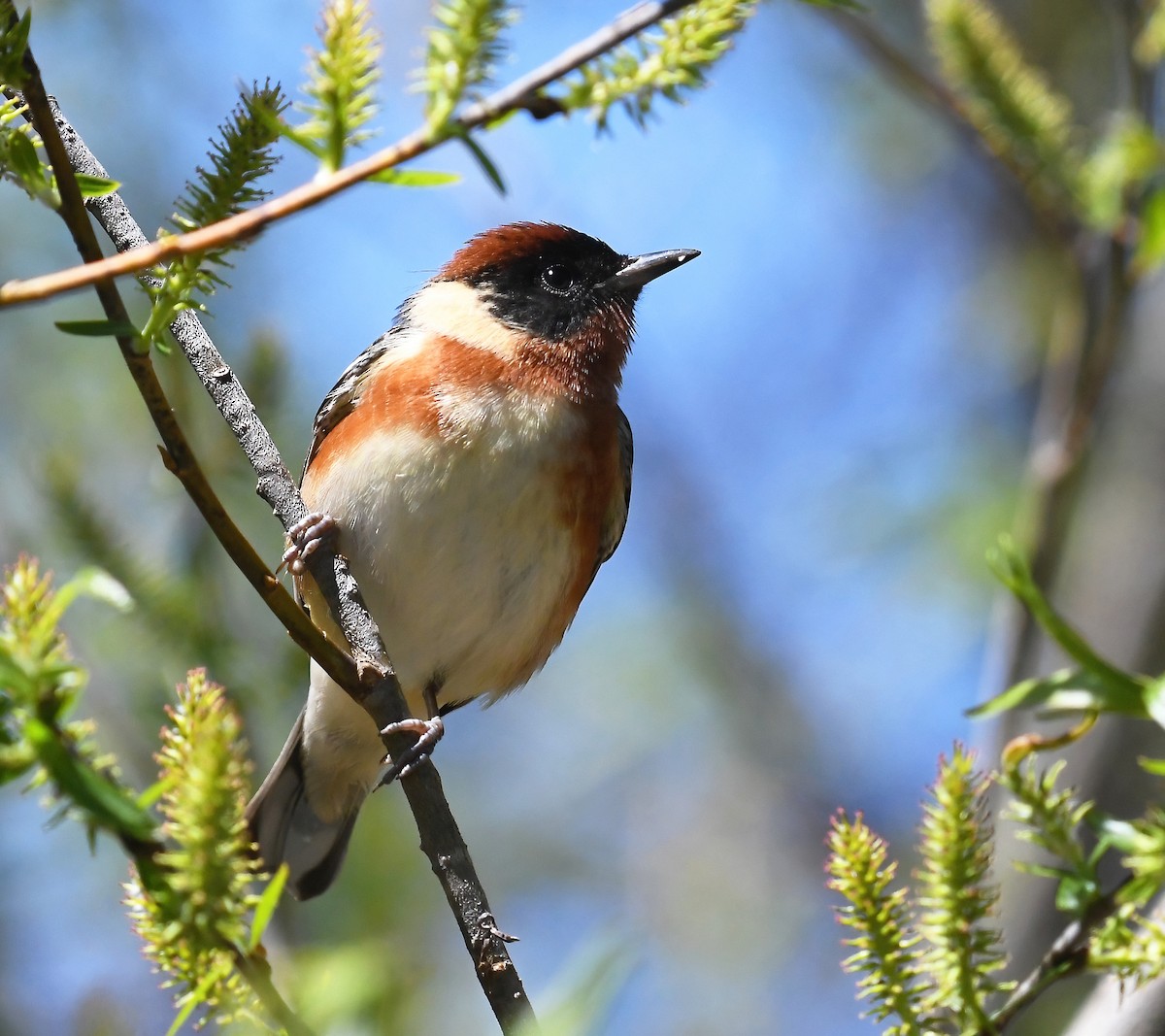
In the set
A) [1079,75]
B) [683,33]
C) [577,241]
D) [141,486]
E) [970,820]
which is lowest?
[970,820]

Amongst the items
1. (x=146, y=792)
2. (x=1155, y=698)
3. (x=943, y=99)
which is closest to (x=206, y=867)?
(x=146, y=792)

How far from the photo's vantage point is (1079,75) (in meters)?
8.79

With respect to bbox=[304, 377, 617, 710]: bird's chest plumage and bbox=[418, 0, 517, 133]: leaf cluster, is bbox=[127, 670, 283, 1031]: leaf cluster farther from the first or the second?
bbox=[304, 377, 617, 710]: bird's chest plumage

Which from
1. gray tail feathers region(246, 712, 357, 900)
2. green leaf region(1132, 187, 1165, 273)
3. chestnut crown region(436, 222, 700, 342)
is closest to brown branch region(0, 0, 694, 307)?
green leaf region(1132, 187, 1165, 273)

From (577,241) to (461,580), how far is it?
4.53 ft

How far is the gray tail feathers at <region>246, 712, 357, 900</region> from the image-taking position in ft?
14.2

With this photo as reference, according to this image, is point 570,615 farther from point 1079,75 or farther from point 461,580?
point 1079,75

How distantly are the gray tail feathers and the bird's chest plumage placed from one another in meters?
0.70

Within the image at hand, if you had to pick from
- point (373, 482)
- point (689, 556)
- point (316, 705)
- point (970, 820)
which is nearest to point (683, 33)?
point (970, 820)

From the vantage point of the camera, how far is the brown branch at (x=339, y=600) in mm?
1812

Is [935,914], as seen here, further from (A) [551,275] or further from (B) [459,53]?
(A) [551,275]

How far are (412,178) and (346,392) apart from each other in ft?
8.86

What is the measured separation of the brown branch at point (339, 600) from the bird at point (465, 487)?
548 millimetres

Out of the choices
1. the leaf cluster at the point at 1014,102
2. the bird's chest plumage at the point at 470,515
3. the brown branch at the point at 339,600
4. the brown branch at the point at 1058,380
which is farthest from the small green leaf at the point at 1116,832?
the brown branch at the point at 1058,380
